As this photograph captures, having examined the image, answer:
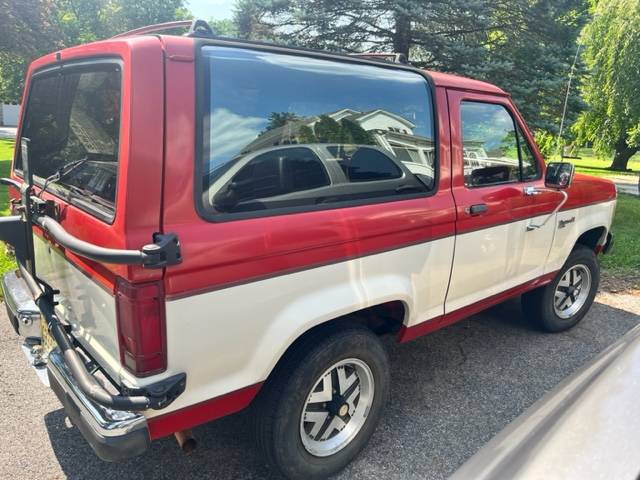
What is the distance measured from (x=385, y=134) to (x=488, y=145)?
38.5 inches

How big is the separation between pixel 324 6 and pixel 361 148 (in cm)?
555

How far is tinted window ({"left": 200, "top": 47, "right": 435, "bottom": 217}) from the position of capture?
1.96m

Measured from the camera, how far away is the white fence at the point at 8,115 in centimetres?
4408

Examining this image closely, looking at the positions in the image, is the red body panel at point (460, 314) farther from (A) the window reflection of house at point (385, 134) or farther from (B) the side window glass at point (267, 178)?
(B) the side window glass at point (267, 178)

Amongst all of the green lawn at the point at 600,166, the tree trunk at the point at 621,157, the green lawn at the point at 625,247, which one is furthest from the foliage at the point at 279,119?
the tree trunk at the point at 621,157

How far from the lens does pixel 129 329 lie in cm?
179

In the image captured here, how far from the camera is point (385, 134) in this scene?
Answer: 8.53ft

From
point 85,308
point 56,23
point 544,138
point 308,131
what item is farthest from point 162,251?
point 56,23

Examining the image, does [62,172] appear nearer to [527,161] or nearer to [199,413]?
[199,413]

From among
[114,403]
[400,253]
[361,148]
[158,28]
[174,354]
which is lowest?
[114,403]

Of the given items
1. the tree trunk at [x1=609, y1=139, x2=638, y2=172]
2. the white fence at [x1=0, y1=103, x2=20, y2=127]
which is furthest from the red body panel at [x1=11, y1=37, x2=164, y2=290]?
the white fence at [x1=0, y1=103, x2=20, y2=127]

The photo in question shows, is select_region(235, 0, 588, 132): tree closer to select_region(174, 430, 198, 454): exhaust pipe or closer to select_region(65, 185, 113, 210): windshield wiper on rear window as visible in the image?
select_region(65, 185, 113, 210): windshield wiper on rear window

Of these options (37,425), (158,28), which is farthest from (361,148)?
(37,425)

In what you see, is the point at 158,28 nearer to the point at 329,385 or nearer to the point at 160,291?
the point at 160,291
